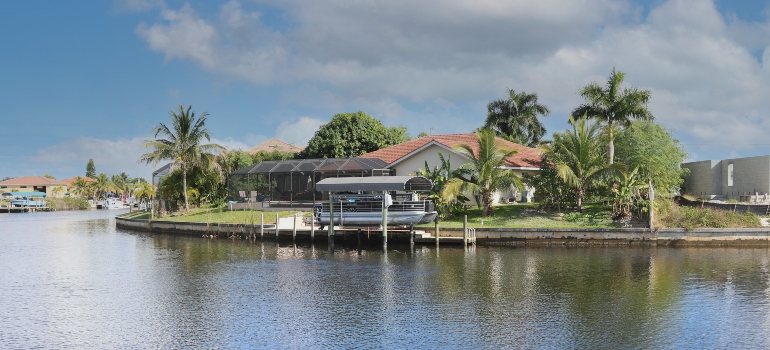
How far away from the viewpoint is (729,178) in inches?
1825

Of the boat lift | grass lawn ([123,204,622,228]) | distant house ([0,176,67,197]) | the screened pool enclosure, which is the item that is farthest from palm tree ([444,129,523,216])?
distant house ([0,176,67,197])

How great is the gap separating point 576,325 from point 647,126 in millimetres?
34161

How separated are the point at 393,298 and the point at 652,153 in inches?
1145

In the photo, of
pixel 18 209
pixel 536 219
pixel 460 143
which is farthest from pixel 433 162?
pixel 18 209

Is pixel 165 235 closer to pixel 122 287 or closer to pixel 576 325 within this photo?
pixel 122 287

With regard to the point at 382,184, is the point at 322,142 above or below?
above

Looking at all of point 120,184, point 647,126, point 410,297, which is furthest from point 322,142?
point 120,184

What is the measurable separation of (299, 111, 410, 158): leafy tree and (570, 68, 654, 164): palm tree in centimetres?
2419

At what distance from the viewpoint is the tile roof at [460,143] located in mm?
42791

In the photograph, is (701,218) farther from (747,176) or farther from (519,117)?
(519,117)

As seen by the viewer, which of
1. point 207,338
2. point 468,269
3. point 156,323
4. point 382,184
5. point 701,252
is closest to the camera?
point 207,338

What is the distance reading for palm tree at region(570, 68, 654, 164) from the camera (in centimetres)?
4031

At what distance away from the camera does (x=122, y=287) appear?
23031 mm

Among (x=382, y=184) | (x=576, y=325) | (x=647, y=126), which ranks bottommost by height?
(x=576, y=325)
